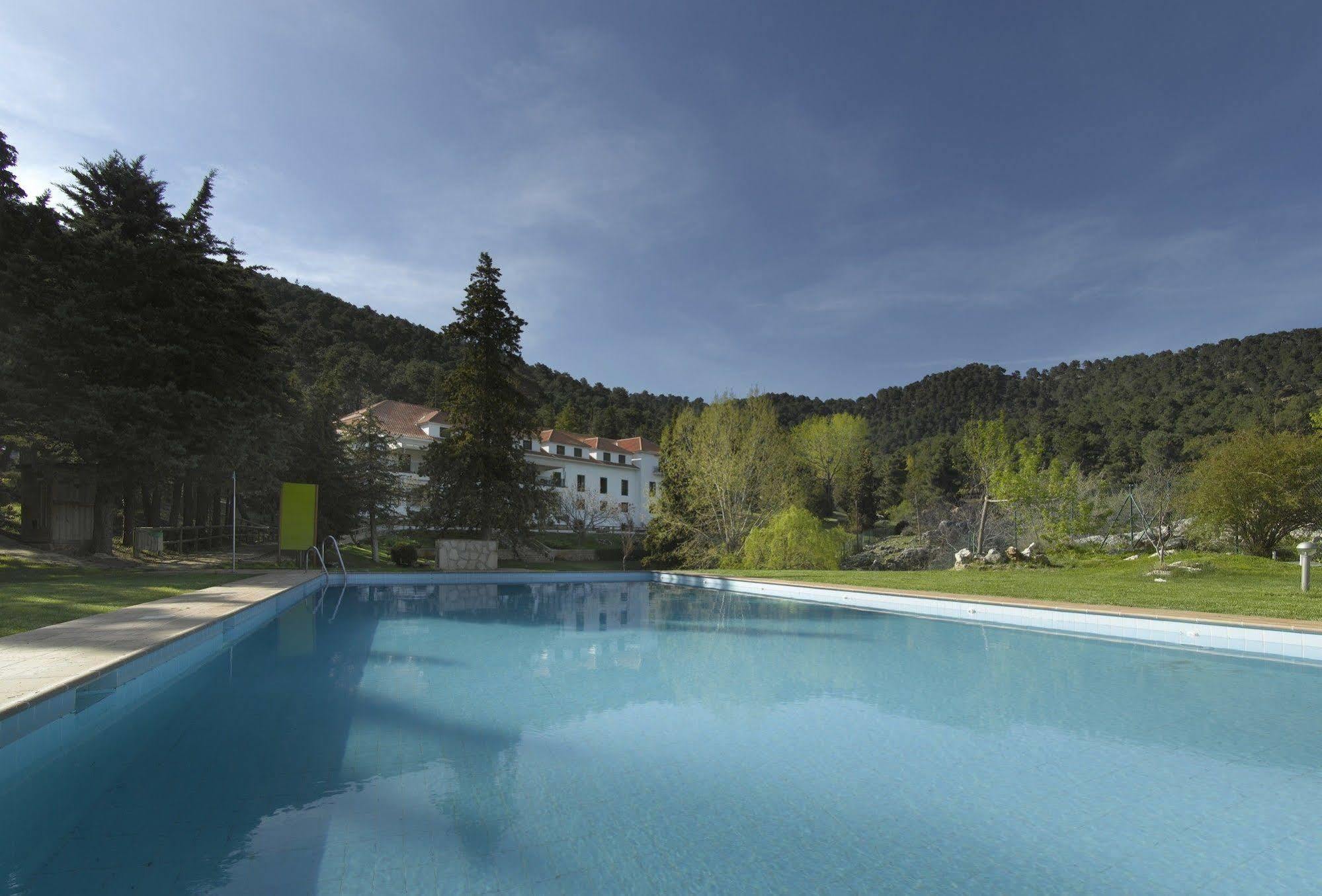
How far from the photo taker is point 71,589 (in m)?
9.40

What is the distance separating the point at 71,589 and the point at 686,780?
988 centimetres

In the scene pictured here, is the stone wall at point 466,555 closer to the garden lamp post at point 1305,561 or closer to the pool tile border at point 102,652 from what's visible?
the pool tile border at point 102,652

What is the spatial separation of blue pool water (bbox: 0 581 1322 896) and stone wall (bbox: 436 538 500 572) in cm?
1165

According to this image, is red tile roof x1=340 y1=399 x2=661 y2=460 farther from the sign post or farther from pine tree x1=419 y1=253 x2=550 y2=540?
the sign post

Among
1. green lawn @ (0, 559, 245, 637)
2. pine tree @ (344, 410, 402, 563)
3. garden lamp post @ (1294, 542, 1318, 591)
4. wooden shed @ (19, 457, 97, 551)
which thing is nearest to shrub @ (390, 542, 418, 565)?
pine tree @ (344, 410, 402, 563)

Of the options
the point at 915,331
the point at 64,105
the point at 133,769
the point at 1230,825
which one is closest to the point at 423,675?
the point at 133,769

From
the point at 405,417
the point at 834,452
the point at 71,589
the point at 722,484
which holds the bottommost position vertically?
the point at 71,589

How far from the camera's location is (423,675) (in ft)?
21.9

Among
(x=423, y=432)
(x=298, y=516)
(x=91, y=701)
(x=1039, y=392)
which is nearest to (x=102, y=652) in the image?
(x=91, y=701)

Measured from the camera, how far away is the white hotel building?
36.5 meters

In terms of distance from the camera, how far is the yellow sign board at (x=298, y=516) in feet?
52.5

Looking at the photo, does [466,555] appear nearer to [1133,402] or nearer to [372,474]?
[372,474]

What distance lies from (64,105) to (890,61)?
15597mm

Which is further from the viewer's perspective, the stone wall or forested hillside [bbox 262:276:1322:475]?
forested hillside [bbox 262:276:1322:475]
